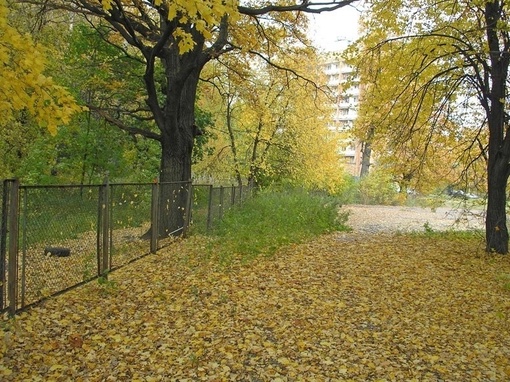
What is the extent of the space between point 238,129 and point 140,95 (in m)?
5.69

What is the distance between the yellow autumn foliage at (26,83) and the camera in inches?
132

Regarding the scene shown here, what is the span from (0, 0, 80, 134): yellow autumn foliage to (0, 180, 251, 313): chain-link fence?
104 centimetres

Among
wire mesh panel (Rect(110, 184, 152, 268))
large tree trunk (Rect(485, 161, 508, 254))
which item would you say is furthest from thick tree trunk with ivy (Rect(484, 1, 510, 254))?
wire mesh panel (Rect(110, 184, 152, 268))

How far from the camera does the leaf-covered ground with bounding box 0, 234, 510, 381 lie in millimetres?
3756

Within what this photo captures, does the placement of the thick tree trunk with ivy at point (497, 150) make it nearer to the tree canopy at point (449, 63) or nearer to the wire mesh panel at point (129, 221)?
the tree canopy at point (449, 63)

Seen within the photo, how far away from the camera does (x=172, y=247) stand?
8820mm

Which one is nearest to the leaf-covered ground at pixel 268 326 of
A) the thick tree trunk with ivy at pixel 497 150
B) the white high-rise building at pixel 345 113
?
the thick tree trunk with ivy at pixel 497 150

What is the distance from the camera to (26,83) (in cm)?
347

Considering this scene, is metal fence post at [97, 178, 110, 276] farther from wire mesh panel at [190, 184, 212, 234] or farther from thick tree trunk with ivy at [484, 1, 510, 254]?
thick tree trunk with ivy at [484, 1, 510, 254]

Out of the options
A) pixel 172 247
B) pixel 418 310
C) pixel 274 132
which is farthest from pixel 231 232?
pixel 274 132

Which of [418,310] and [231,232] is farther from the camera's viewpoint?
[231,232]

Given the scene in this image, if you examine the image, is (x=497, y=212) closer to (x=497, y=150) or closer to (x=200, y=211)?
(x=497, y=150)

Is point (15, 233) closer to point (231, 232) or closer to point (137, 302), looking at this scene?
point (137, 302)

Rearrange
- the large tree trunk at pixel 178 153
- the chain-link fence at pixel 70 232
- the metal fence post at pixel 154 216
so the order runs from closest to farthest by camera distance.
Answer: the chain-link fence at pixel 70 232, the metal fence post at pixel 154 216, the large tree trunk at pixel 178 153
